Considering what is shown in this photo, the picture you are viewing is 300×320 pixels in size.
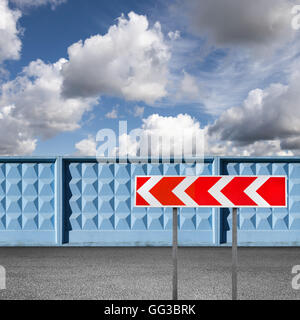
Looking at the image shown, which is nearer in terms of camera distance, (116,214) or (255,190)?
(255,190)

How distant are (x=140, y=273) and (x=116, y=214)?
3.17 metres

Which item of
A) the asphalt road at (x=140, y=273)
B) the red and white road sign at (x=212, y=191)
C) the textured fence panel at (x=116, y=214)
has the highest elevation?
the red and white road sign at (x=212, y=191)

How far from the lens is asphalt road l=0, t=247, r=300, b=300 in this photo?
190 inches

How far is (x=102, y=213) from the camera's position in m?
8.98

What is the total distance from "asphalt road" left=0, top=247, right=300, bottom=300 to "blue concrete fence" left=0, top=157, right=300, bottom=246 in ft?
1.64

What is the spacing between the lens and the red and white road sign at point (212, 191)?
4.20 m

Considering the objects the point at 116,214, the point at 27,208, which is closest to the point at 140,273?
the point at 116,214

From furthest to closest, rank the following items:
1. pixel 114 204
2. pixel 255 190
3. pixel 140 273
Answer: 1. pixel 114 204
2. pixel 140 273
3. pixel 255 190

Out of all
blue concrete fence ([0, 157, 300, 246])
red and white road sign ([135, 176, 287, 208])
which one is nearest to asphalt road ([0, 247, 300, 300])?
blue concrete fence ([0, 157, 300, 246])

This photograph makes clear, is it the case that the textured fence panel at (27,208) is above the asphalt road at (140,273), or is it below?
above

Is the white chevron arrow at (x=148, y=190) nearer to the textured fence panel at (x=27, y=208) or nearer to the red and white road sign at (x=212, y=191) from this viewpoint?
the red and white road sign at (x=212, y=191)

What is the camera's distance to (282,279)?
560 centimetres

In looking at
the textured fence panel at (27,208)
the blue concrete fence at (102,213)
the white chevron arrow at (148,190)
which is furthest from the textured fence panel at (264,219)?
the white chevron arrow at (148,190)

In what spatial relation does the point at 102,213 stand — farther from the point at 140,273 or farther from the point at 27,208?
the point at 140,273
